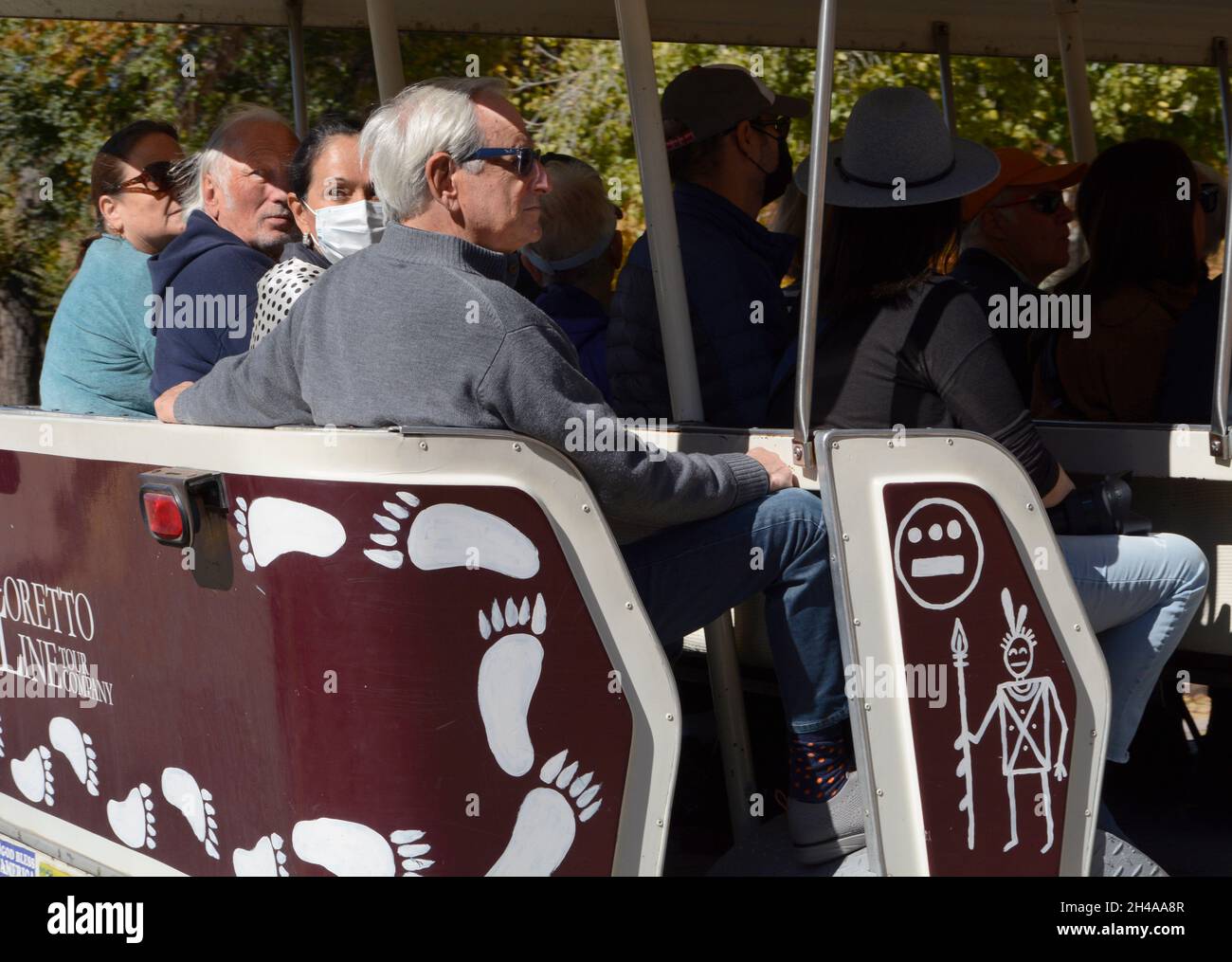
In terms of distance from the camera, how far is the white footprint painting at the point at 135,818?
101 inches

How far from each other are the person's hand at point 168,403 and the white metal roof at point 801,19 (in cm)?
185

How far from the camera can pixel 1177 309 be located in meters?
3.36

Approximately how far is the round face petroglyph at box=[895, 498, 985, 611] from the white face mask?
126 centimetres

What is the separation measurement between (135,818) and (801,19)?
11.4 feet

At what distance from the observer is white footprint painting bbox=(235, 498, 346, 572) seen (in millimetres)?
2117

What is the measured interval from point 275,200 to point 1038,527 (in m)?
1.83

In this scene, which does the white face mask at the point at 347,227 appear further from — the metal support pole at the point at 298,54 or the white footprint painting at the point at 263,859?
the metal support pole at the point at 298,54

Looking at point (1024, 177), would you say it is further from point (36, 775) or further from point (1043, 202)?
point (36, 775)

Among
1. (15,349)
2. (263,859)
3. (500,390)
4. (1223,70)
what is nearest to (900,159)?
(500,390)

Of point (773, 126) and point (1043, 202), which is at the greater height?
point (773, 126)

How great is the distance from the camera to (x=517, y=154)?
250 centimetres

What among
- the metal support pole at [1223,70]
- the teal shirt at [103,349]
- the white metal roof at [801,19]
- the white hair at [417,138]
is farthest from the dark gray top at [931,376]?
the metal support pole at [1223,70]

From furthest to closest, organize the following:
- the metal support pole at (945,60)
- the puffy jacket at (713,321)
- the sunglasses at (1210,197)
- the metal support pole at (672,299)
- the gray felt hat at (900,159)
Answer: the metal support pole at (945,60)
the sunglasses at (1210,197)
the puffy jacket at (713,321)
the metal support pole at (672,299)
the gray felt hat at (900,159)
